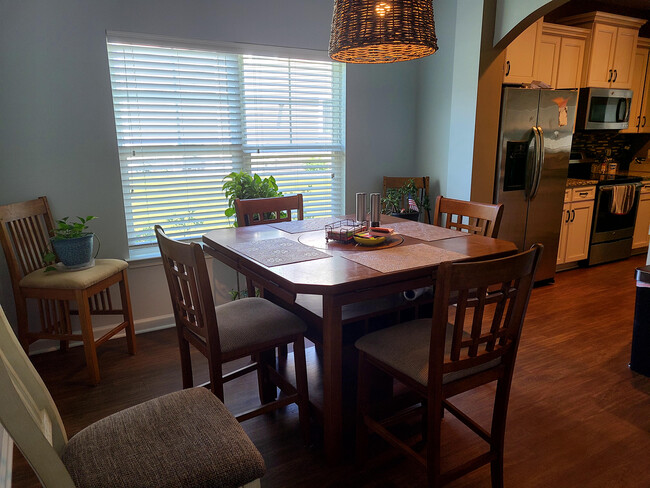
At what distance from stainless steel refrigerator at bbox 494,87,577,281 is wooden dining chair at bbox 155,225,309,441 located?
8.14ft

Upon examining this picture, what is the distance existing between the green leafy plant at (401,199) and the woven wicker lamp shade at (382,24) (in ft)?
7.18

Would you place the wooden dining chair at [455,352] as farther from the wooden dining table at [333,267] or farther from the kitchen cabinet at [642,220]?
the kitchen cabinet at [642,220]

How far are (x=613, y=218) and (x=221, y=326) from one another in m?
4.51

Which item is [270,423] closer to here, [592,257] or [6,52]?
[6,52]

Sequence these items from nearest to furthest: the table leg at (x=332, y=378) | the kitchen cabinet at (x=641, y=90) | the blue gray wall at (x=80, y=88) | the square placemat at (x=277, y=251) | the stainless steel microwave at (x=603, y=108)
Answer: the table leg at (x=332, y=378) < the square placemat at (x=277, y=251) < the blue gray wall at (x=80, y=88) < the stainless steel microwave at (x=603, y=108) < the kitchen cabinet at (x=641, y=90)

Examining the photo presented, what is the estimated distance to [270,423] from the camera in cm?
222

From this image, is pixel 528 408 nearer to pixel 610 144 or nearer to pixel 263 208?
pixel 263 208

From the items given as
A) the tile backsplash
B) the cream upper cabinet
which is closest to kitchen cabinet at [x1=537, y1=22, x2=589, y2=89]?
the cream upper cabinet

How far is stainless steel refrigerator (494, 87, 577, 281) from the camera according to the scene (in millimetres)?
3652

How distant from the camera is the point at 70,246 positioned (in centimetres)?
263

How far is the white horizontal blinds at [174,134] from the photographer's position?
Result: 3107mm

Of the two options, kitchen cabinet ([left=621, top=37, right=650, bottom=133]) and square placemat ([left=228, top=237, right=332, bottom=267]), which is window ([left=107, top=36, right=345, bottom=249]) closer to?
square placemat ([left=228, top=237, right=332, bottom=267])

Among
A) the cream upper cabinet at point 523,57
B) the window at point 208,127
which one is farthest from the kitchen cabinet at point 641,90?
the window at point 208,127

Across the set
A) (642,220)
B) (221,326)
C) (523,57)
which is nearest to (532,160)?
(523,57)
